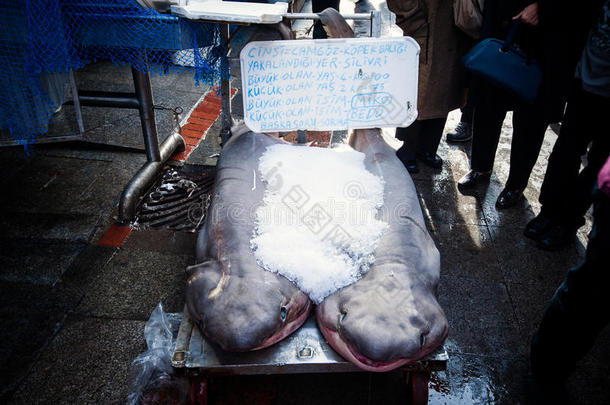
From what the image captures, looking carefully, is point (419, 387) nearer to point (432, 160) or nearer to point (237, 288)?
point (237, 288)

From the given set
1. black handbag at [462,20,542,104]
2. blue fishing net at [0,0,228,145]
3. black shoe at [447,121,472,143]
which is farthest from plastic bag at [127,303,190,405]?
black shoe at [447,121,472,143]

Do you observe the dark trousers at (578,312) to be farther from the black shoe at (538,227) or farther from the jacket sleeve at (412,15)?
the jacket sleeve at (412,15)

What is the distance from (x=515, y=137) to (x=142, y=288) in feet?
9.07

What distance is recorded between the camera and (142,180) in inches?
131

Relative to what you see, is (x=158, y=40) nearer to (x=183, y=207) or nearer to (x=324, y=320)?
(x=183, y=207)

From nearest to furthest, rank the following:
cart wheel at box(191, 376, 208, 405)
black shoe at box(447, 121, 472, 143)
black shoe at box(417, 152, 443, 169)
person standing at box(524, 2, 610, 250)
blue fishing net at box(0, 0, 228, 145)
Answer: cart wheel at box(191, 376, 208, 405) < blue fishing net at box(0, 0, 228, 145) < person standing at box(524, 2, 610, 250) < black shoe at box(417, 152, 443, 169) < black shoe at box(447, 121, 472, 143)

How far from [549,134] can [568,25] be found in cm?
197

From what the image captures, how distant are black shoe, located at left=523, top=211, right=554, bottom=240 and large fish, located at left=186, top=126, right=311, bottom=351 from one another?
1959 mm

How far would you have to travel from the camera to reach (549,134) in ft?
14.6

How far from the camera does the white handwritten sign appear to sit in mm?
2430

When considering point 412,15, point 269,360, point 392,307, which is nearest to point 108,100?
point 412,15

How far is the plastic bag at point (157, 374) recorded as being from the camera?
207cm

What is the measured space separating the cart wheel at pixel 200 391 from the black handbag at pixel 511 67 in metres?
2.55

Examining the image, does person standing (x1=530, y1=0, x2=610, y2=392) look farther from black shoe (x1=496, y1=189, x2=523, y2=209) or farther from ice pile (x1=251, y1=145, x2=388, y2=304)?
black shoe (x1=496, y1=189, x2=523, y2=209)
